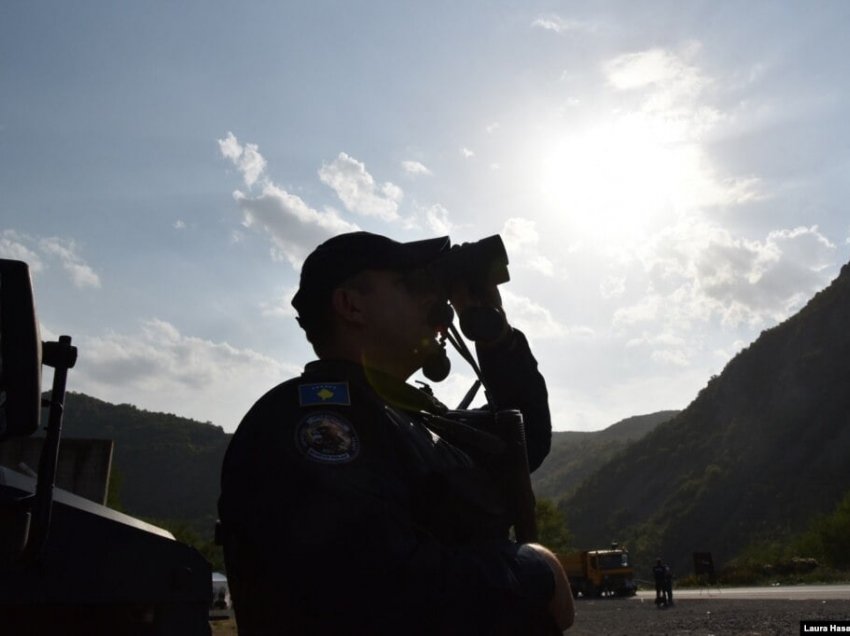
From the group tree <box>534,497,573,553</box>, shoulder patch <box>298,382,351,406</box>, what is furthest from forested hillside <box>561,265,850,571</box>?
shoulder patch <box>298,382,351,406</box>

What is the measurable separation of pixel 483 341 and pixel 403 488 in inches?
26.1

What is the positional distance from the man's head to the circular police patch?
41cm

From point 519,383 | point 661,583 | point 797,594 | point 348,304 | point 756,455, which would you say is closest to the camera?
point 348,304

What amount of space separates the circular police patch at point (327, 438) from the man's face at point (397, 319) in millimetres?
410

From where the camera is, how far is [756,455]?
89.8 meters

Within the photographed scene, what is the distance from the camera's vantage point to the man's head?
2051mm

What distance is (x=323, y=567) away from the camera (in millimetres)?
1456

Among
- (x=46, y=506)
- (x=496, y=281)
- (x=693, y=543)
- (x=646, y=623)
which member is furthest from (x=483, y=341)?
(x=693, y=543)

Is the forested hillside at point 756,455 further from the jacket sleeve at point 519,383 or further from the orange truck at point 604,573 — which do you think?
the jacket sleeve at point 519,383

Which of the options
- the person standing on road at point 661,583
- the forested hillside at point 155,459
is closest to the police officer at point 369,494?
the person standing on road at point 661,583

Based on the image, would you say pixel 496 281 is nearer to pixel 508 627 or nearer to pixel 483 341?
pixel 483 341

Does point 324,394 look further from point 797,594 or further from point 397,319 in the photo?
point 797,594

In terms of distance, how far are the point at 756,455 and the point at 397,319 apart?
98.1 meters

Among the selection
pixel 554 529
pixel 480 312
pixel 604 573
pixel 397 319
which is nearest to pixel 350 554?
pixel 397 319
